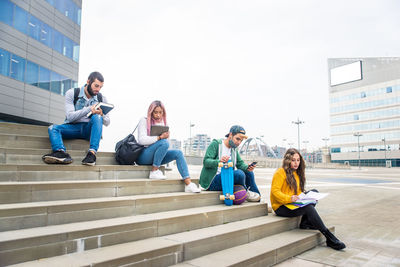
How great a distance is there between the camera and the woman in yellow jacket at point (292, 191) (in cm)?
388

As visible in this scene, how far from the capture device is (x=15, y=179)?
10.6 ft

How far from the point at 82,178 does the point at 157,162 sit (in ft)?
3.63

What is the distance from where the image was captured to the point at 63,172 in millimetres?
3512

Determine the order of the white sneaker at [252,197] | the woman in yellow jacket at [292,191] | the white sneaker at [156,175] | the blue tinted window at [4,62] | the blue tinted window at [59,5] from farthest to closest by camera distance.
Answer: the blue tinted window at [59,5], the blue tinted window at [4,62], the white sneaker at [252,197], the white sneaker at [156,175], the woman in yellow jacket at [292,191]

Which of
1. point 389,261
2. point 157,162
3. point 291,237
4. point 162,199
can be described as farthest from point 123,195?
point 389,261

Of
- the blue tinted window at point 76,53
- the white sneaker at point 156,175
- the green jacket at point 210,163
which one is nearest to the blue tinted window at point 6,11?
the blue tinted window at point 76,53

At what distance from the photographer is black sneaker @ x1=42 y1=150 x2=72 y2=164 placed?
11.9 ft

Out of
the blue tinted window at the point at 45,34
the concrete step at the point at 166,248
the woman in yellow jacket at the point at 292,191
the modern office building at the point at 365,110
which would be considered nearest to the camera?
the concrete step at the point at 166,248

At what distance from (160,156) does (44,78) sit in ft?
68.7

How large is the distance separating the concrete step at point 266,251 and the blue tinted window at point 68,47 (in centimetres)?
2474

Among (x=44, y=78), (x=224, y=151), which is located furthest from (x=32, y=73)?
(x=224, y=151)

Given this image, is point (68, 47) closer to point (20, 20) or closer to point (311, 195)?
point (20, 20)

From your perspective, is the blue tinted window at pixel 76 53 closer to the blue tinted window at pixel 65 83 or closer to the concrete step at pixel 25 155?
the blue tinted window at pixel 65 83

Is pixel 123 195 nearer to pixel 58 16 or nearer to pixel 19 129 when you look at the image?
pixel 19 129
